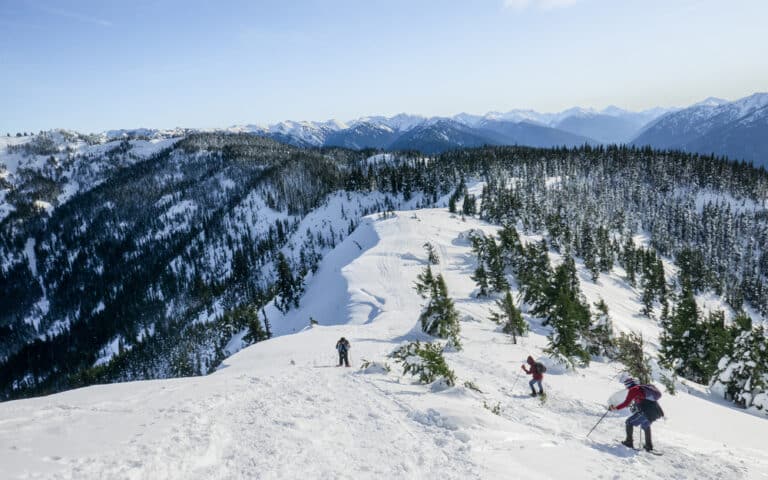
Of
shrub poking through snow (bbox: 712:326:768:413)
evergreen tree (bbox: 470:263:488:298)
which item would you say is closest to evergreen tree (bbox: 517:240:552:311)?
evergreen tree (bbox: 470:263:488:298)

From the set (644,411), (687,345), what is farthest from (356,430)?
(687,345)

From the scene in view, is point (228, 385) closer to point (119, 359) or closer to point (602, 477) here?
point (602, 477)

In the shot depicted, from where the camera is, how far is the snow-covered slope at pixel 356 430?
32.8ft

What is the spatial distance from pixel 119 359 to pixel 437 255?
12527 cm

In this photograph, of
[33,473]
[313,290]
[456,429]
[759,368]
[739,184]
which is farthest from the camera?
[739,184]

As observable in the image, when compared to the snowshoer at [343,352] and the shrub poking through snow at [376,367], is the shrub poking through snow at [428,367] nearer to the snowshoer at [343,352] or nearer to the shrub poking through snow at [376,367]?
the shrub poking through snow at [376,367]

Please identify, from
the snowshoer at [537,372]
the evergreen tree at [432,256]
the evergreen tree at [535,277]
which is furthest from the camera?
the evergreen tree at [432,256]

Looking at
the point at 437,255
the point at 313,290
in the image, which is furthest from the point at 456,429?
the point at 313,290

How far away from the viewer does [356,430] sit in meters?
12.3

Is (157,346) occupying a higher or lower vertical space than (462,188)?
lower

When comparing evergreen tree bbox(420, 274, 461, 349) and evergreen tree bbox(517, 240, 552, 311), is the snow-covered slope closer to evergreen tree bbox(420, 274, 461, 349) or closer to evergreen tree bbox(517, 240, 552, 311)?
evergreen tree bbox(420, 274, 461, 349)

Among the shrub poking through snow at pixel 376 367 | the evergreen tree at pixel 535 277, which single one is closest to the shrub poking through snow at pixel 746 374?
the evergreen tree at pixel 535 277

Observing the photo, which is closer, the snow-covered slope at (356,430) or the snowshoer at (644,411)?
the snow-covered slope at (356,430)

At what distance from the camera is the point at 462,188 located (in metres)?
174
